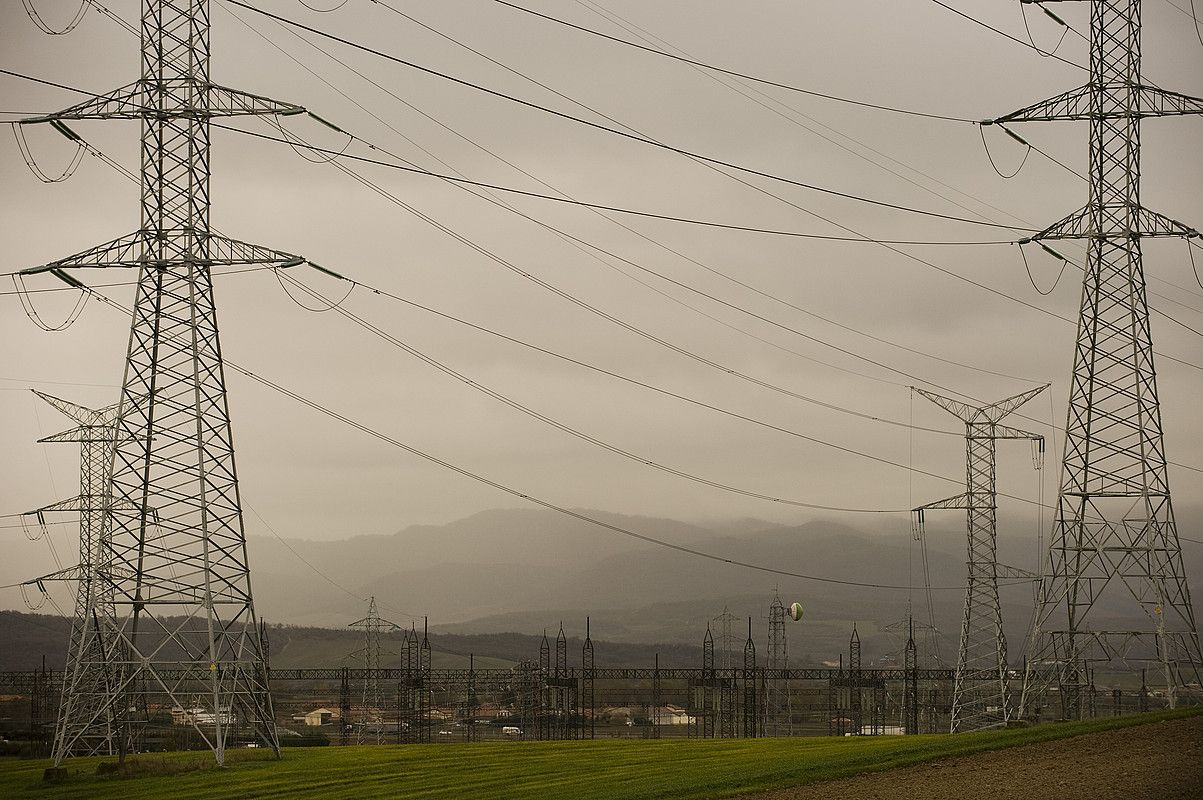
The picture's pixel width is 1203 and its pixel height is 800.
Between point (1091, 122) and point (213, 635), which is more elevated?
point (1091, 122)

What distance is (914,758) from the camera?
29.3 metres

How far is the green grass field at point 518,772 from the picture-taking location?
2825 cm

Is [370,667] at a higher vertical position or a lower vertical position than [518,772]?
lower

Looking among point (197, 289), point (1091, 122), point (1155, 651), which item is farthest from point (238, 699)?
point (1091, 122)

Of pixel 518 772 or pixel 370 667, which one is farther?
pixel 370 667

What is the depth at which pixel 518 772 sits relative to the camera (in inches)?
1321

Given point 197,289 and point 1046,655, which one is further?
point 1046,655

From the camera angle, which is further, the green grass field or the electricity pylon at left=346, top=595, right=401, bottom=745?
the electricity pylon at left=346, top=595, right=401, bottom=745

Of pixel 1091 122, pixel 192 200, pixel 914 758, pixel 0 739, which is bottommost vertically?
pixel 0 739

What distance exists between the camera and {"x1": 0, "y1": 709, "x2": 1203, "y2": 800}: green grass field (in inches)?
1112

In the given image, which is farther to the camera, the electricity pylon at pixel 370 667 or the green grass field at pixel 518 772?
the electricity pylon at pixel 370 667

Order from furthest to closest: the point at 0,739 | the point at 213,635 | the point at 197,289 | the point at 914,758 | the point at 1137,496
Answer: the point at 0,739, the point at 1137,496, the point at 197,289, the point at 213,635, the point at 914,758

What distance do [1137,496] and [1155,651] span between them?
4.98m

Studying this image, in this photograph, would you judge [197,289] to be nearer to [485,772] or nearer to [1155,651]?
[485,772]
